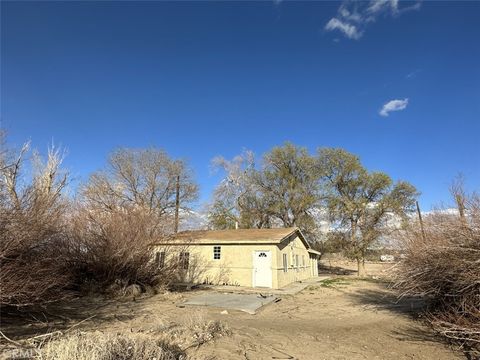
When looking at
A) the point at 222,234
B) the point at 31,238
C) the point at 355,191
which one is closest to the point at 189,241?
the point at 222,234

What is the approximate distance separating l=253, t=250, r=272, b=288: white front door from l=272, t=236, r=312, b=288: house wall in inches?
15.6

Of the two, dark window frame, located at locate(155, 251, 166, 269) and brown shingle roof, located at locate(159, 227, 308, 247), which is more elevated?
brown shingle roof, located at locate(159, 227, 308, 247)

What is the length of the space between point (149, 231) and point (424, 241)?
39.1 ft

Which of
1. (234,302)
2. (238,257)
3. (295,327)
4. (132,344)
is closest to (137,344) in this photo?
(132,344)

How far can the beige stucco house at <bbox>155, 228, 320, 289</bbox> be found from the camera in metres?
20.6

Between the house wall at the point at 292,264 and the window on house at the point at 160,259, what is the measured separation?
6.44 meters

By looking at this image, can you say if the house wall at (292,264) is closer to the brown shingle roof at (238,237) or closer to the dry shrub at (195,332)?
the brown shingle roof at (238,237)

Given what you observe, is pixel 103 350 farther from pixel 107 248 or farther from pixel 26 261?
pixel 107 248

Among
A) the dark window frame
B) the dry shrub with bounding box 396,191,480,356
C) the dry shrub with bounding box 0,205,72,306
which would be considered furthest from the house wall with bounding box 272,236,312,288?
the dry shrub with bounding box 0,205,72,306

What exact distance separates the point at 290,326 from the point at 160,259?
9.50m

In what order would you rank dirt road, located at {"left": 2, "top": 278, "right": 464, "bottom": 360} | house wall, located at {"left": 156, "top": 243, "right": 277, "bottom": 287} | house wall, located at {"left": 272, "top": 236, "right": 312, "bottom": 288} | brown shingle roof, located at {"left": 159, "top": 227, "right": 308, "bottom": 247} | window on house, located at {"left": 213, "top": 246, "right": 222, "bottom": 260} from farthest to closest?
window on house, located at {"left": 213, "top": 246, "right": 222, "bottom": 260} → house wall, located at {"left": 156, "top": 243, "right": 277, "bottom": 287} → brown shingle roof, located at {"left": 159, "top": 227, "right": 308, "bottom": 247} → house wall, located at {"left": 272, "top": 236, "right": 312, "bottom": 288} → dirt road, located at {"left": 2, "top": 278, "right": 464, "bottom": 360}

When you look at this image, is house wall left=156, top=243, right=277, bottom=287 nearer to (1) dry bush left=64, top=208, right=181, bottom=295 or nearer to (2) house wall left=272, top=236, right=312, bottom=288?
(2) house wall left=272, top=236, right=312, bottom=288

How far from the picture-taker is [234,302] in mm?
14234

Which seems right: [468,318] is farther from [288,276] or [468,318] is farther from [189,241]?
[189,241]
